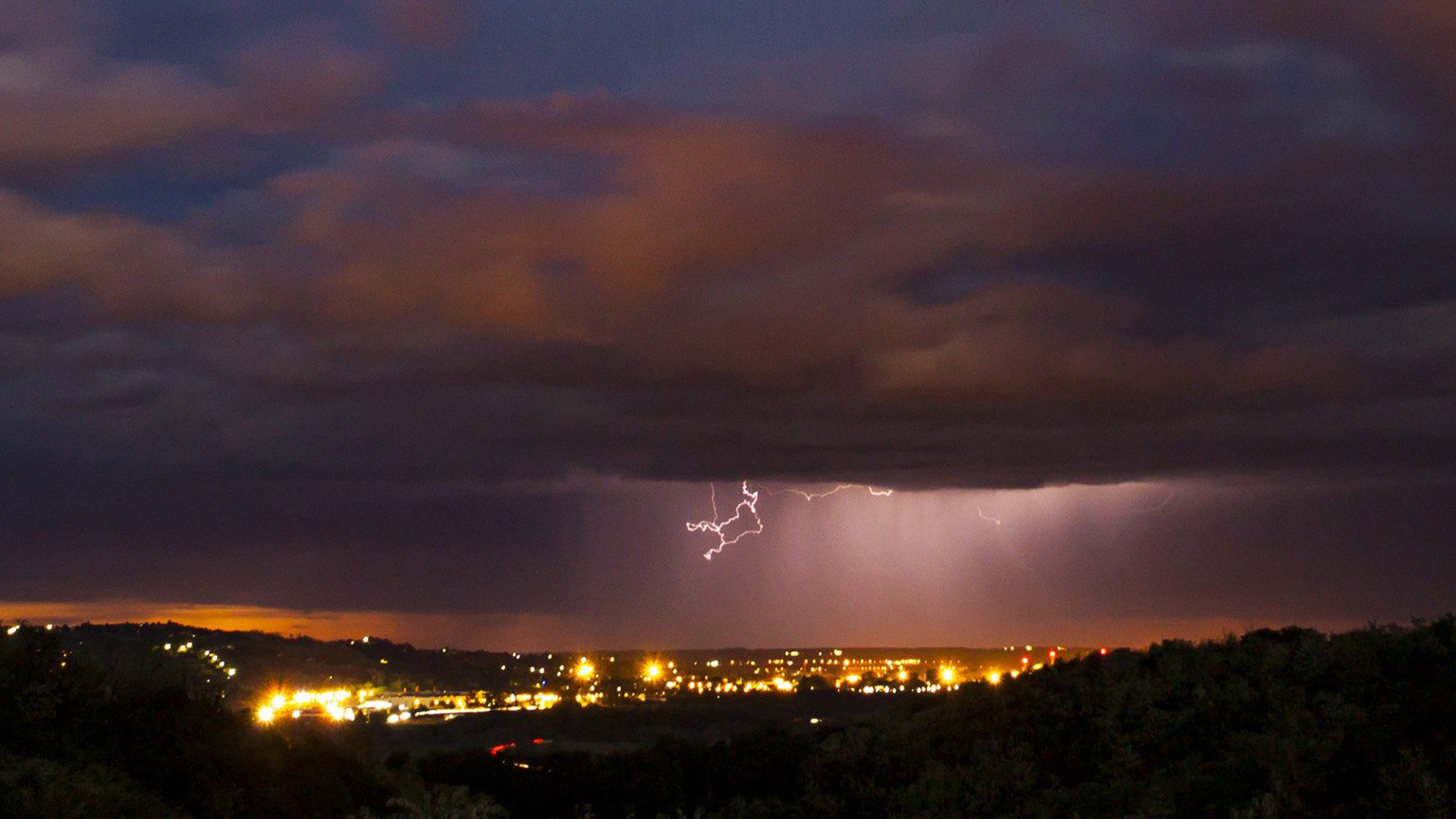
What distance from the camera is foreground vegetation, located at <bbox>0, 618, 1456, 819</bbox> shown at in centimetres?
2189

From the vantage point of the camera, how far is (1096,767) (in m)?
29.3

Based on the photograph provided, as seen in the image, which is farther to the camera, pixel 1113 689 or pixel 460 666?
pixel 460 666

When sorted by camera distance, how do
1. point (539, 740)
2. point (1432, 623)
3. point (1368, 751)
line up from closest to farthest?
point (1368, 751), point (1432, 623), point (539, 740)

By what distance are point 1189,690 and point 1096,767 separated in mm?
3565

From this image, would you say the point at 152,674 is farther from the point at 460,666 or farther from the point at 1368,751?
the point at 460,666

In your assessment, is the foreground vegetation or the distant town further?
the distant town

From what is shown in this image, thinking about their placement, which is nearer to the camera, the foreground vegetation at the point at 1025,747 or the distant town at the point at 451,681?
the foreground vegetation at the point at 1025,747

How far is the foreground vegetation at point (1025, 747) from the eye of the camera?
21891 mm

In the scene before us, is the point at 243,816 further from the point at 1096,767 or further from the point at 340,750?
the point at 1096,767

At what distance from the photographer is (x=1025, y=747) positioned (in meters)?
31.4

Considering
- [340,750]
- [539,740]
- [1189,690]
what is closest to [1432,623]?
[1189,690]

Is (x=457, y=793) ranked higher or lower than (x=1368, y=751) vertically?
higher

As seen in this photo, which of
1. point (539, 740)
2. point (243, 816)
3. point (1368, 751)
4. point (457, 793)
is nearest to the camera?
point (457, 793)

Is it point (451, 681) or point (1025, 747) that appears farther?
point (451, 681)
